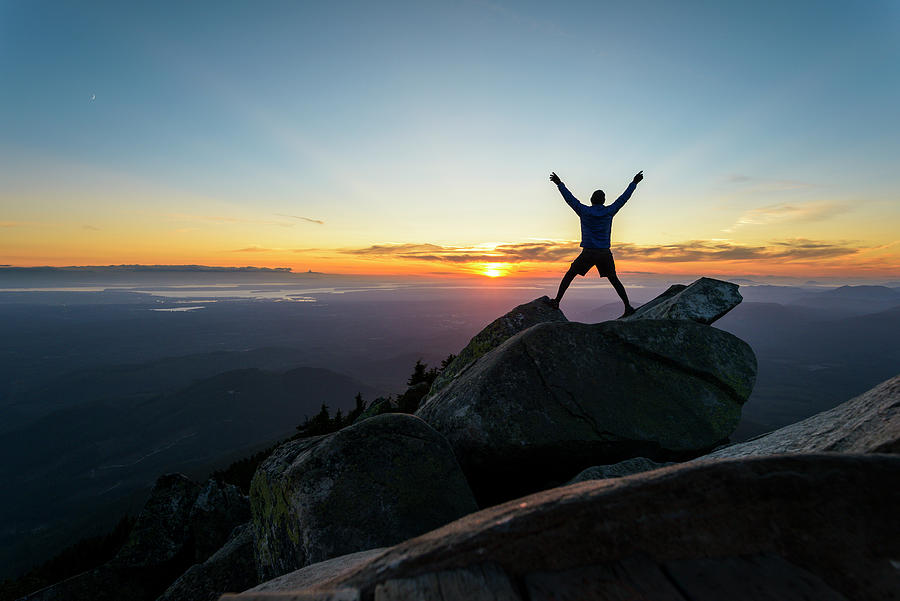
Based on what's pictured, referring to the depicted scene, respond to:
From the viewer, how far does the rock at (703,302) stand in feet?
37.1

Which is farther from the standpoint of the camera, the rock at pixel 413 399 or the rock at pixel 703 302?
the rock at pixel 413 399

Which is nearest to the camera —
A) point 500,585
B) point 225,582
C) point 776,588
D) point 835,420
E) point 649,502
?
point 776,588

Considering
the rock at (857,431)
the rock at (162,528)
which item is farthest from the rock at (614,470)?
the rock at (162,528)

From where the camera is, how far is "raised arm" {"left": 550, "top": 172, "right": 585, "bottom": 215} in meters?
11.2

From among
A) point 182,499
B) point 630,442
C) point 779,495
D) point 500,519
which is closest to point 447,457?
point 630,442

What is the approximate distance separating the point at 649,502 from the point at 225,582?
35.5ft

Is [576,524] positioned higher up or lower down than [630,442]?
higher up

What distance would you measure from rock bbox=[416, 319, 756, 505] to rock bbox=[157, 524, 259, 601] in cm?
555

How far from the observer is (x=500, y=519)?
7.66ft

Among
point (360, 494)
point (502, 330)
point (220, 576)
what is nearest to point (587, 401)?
point (360, 494)

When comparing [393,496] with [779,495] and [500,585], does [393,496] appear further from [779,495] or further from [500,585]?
[779,495]

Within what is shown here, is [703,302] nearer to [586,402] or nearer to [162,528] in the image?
[586,402]

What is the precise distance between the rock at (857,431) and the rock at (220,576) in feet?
34.4

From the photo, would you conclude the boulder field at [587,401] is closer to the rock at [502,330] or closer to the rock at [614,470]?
the rock at [614,470]
